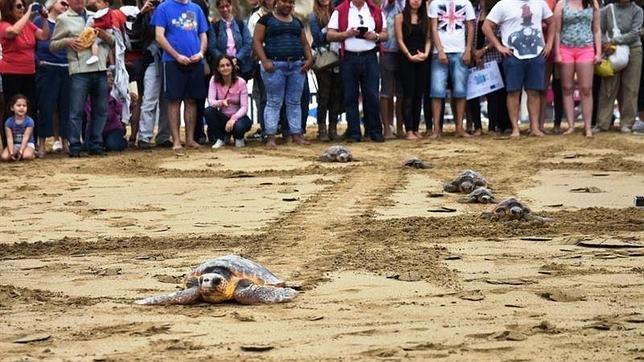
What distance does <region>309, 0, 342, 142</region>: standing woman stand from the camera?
16781 mm

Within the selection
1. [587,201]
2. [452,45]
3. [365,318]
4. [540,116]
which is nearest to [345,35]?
[452,45]

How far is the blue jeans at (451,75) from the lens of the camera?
55.7 ft

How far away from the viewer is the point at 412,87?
1708 centimetres

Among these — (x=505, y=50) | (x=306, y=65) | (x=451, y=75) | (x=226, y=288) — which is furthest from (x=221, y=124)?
(x=226, y=288)

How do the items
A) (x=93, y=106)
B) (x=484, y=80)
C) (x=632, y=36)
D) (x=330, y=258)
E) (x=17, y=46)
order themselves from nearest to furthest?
1. (x=330, y=258)
2. (x=17, y=46)
3. (x=93, y=106)
4. (x=484, y=80)
5. (x=632, y=36)

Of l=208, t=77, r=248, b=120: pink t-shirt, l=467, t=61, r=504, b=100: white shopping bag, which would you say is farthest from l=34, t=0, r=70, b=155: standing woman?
l=467, t=61, r=504, b=100: white shopping bag

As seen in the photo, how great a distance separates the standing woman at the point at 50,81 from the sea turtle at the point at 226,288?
8996 mm

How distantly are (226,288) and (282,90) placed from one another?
9962mm

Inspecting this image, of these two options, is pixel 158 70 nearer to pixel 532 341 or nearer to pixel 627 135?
pixel 627 135

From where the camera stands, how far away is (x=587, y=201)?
34.8ft

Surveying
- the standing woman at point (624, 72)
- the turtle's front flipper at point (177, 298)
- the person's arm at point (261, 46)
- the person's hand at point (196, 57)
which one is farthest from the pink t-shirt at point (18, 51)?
the turtle's front flipper at point (177, 298)

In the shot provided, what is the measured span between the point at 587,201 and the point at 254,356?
5946 mm

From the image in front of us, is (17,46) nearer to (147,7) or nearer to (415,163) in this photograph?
(147,7)

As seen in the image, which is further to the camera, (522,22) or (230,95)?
(522,22)
